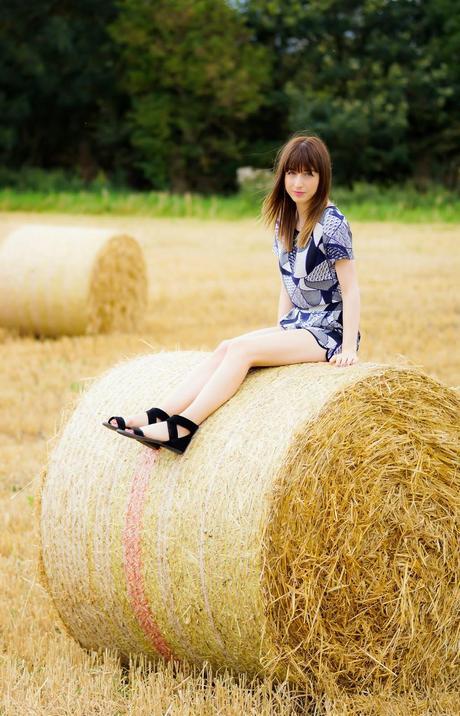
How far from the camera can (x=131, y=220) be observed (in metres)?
25.9

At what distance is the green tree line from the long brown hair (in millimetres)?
29847

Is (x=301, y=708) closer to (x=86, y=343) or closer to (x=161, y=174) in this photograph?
(x=86, y=343)

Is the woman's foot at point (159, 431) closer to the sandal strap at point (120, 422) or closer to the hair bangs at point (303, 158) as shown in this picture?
the sandal strap at point (120, 422)

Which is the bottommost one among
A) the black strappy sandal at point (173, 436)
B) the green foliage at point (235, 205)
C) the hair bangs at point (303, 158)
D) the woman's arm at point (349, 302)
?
the green foliage at point (235, 205)

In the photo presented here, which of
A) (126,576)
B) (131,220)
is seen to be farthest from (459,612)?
(131,220)

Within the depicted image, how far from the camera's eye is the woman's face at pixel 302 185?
4406mm

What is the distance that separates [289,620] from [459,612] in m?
0.82

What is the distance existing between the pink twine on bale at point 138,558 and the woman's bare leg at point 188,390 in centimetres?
15

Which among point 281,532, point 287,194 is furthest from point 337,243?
point 281,532

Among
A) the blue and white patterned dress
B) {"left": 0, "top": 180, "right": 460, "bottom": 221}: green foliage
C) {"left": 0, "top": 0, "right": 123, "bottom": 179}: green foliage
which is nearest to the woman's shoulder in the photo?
the blue and white patterned dress

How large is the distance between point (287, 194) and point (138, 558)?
1598 mm

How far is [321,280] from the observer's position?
14.6ft

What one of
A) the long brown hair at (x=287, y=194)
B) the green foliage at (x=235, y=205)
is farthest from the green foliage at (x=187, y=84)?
the long brown hair at (x=287, y=194)

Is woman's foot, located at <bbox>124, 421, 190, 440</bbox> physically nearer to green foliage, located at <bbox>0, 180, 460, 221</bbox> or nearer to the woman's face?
the woman's face
